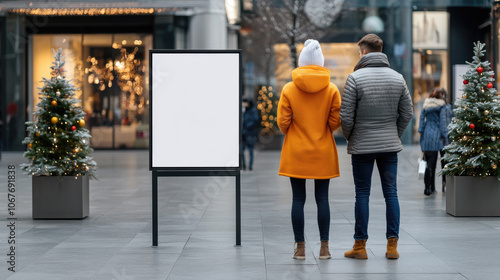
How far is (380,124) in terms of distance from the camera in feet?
21.7

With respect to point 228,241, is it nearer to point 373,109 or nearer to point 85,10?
point 373,109

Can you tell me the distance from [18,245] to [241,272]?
8.67 ft

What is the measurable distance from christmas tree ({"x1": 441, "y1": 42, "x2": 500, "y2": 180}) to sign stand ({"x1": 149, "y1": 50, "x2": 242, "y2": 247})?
139 inches

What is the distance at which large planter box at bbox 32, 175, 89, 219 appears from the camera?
934cm

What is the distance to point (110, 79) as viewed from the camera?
2797cm

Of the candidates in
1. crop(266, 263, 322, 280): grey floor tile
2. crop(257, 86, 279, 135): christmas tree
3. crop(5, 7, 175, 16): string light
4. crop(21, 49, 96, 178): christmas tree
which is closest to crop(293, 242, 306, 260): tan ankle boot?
crop(266, 263, 322, 280): grey floor tile

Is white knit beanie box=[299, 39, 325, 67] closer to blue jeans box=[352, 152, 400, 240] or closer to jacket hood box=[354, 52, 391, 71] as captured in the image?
jacket hood box=[354, 52, 391, 71]

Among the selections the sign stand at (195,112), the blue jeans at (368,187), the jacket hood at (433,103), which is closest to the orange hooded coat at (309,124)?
the blue jeans at (368,187)

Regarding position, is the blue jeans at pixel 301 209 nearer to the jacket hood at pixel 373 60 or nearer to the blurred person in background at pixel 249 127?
the jacket hood at pixel 373 60

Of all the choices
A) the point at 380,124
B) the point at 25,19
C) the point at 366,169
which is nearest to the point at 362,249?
the point at 366,169

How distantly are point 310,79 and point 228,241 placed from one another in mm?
2179

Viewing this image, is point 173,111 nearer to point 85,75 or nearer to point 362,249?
point 362,249

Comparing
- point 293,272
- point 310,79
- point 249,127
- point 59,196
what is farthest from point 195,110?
point 249,127

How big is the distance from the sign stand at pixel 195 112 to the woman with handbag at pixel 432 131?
560 centimetres
